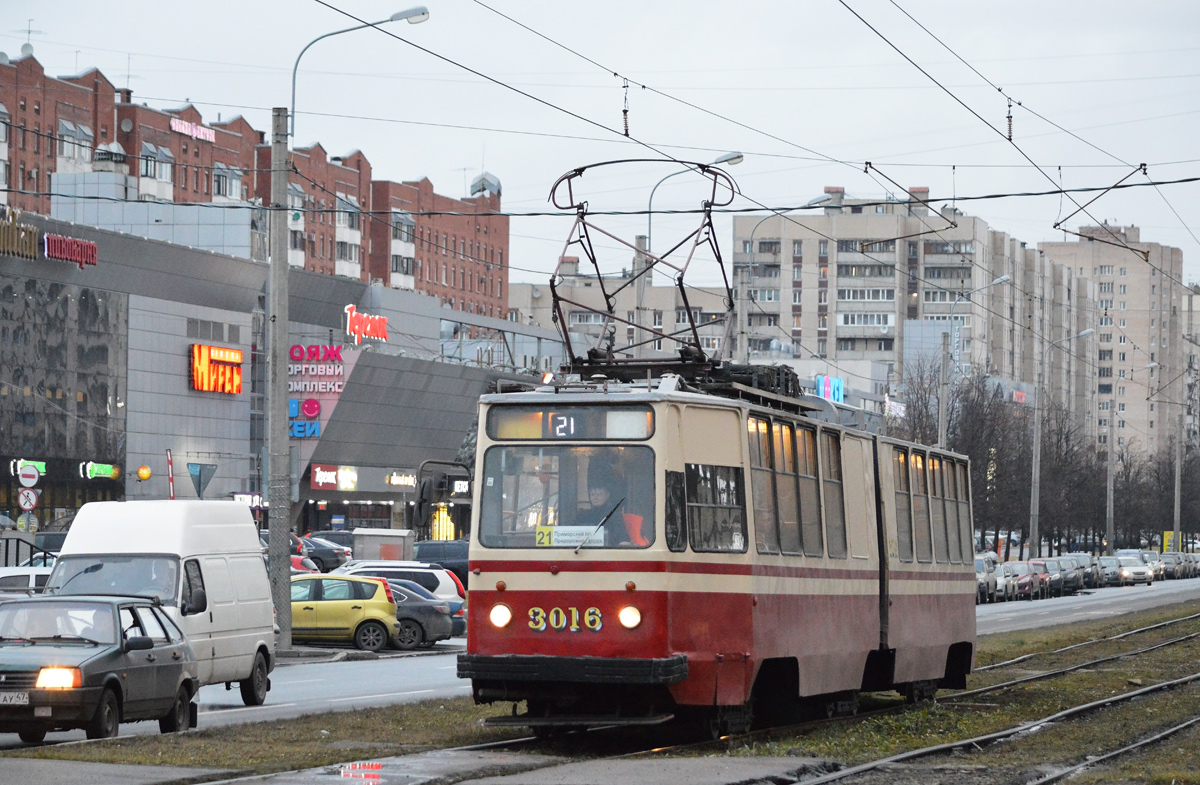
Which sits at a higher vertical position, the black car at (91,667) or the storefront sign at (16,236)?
the storefront sign at (16,236)

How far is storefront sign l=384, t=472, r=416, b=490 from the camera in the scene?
288 feet

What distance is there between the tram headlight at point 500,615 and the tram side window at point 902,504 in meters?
5.72

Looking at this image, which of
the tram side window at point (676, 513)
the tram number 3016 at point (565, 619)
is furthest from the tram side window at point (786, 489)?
the tram number 3016 at point (565, 619)

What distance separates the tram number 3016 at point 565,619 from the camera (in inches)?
529

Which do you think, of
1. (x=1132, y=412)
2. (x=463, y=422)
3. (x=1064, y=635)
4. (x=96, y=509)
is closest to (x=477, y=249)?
(x=463, y=422)

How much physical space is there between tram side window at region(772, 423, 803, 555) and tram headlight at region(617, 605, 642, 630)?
200cm

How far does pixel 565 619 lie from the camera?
13.5 metres

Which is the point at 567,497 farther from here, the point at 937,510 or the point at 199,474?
the point at 199,474

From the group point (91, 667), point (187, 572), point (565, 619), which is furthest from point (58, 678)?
point (187, 572)

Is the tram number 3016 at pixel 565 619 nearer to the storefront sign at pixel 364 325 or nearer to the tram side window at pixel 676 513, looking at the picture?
the tram side window at pixel 676 513

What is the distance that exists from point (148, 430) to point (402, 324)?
758 inches

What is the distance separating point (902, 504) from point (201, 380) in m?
61.6

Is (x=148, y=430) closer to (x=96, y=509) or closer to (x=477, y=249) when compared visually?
(x=96, y=509)

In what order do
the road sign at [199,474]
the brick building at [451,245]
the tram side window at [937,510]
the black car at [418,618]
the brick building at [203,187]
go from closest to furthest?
the tram side window at [937,510]
the road sign at [199,474]
the black car at [418,618]
the brick building at [203,187]
the brick building at [451,245]
